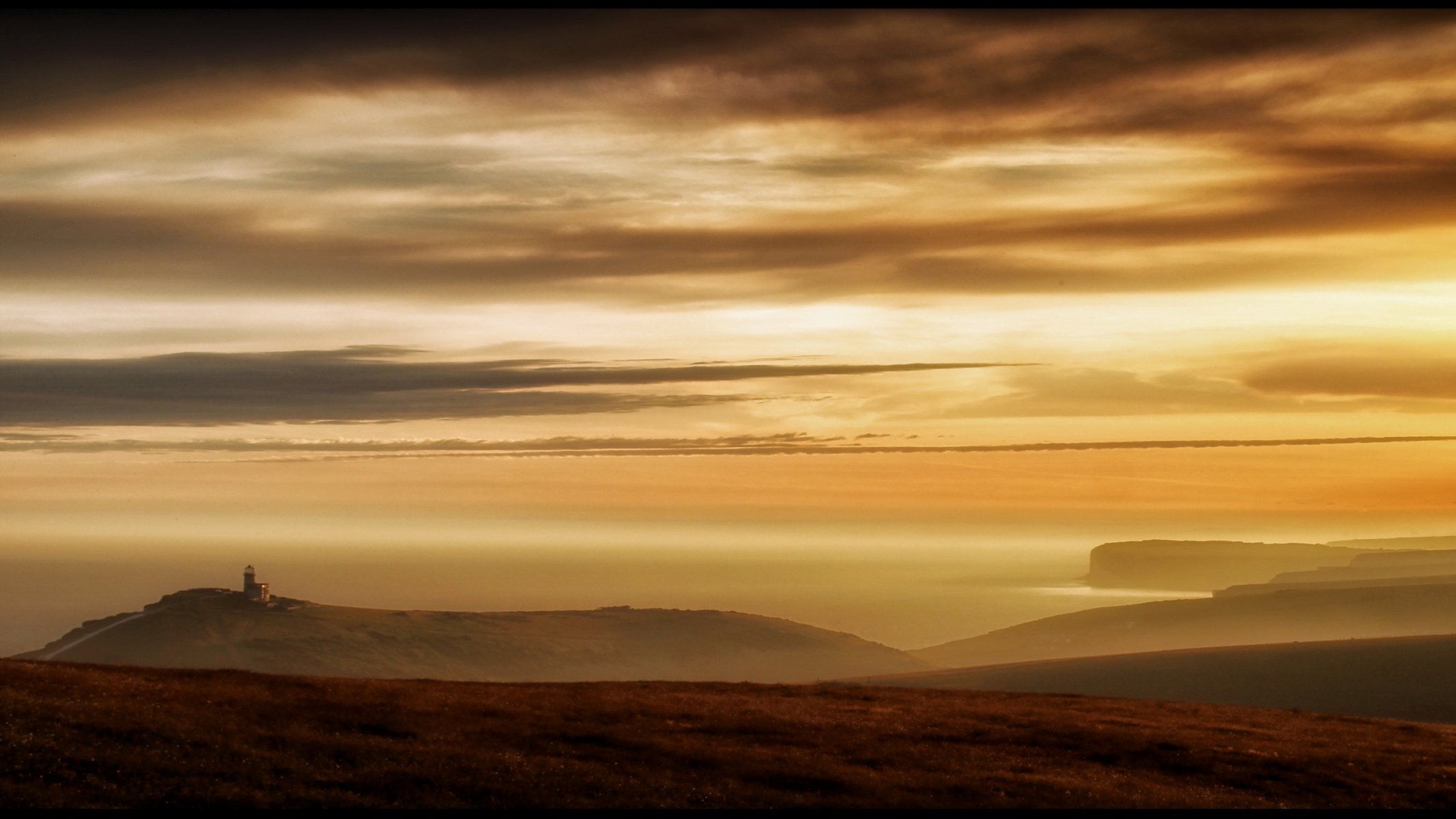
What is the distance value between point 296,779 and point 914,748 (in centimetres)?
2221

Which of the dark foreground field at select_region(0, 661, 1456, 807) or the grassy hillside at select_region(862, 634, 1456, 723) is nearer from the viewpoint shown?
the dark foreground field at select_region(0, 661, 1456, 807)

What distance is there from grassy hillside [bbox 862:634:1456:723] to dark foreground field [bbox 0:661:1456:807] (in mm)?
63305

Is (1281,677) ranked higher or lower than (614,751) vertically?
lower

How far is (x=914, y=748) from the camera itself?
43.6 meters

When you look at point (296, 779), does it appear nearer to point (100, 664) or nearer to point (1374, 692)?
point (100, 664)

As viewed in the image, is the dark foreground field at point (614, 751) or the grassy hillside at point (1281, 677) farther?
the grassy hillside at point (1281, 677)

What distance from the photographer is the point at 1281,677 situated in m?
132

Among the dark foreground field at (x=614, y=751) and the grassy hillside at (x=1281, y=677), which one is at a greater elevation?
the dark foreground field at (x=614, y=751)

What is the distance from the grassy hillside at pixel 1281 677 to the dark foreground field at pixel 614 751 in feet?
208

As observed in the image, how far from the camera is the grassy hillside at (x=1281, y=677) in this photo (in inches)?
4449

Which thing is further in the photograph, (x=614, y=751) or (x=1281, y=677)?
(x=1281, y=677)

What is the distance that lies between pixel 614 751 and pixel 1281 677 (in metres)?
116

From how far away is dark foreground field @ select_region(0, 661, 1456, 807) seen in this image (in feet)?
107

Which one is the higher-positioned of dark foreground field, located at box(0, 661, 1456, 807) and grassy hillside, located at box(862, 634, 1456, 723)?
dark foreground field, located at box(0, 661, 1456, 807)
